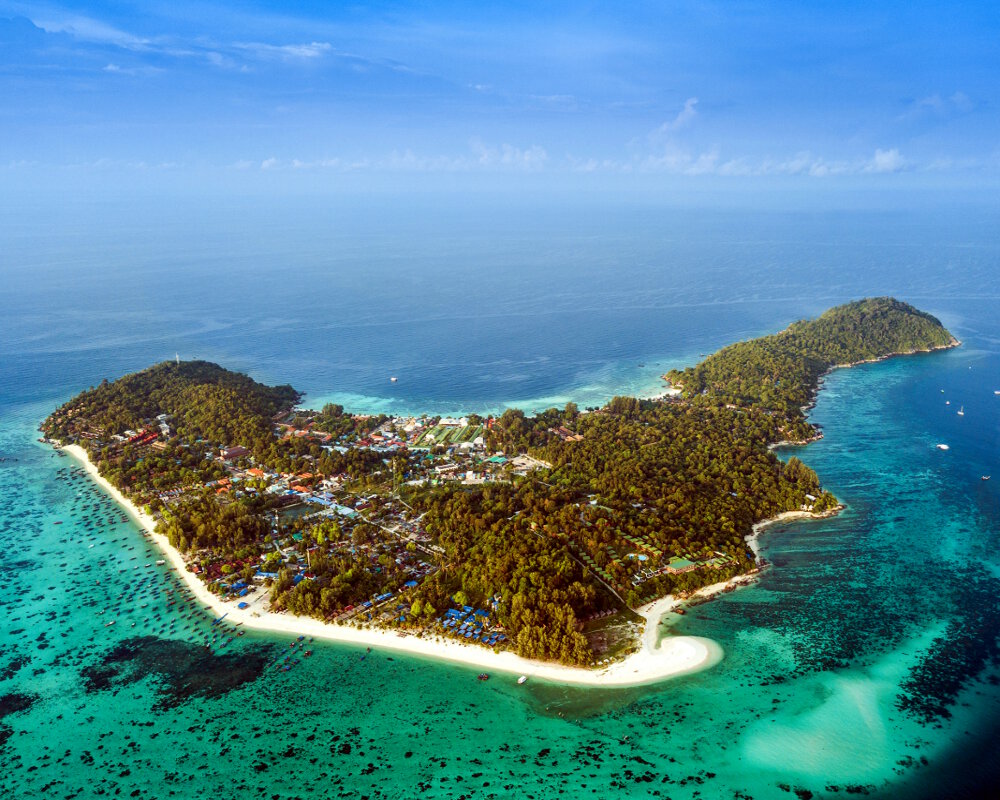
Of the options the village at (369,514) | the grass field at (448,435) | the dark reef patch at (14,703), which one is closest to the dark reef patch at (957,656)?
the village at (369,514)

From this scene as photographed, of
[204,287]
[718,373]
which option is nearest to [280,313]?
[204,287]

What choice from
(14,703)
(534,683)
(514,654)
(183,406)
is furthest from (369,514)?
(183,406)

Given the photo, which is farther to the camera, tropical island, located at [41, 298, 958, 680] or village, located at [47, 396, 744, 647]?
village, located at [47, 396, 744, 647]

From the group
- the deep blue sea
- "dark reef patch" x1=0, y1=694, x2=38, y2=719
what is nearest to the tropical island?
the deep blue sea

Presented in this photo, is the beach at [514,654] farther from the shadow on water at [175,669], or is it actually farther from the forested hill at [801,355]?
the forested hill at [801,355]

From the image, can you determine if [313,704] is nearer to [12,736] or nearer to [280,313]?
[12,736]

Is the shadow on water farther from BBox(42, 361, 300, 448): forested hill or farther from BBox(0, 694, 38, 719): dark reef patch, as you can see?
BBox(42, 361, 300, 448): forested hill

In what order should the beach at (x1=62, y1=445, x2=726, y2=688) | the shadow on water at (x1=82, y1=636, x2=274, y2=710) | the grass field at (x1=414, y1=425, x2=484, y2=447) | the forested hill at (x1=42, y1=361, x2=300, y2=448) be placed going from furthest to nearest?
the forested hill at (x1=42, y1=361, x2=300, y2=448) < the grass field at (x1=414, y1=425, x2=484, y2=447) < the beach at (x1=62, y1=445, x2=726, y2=688) < the shadow on water at (x1=82, y1=636, x2=274, y2=710)
